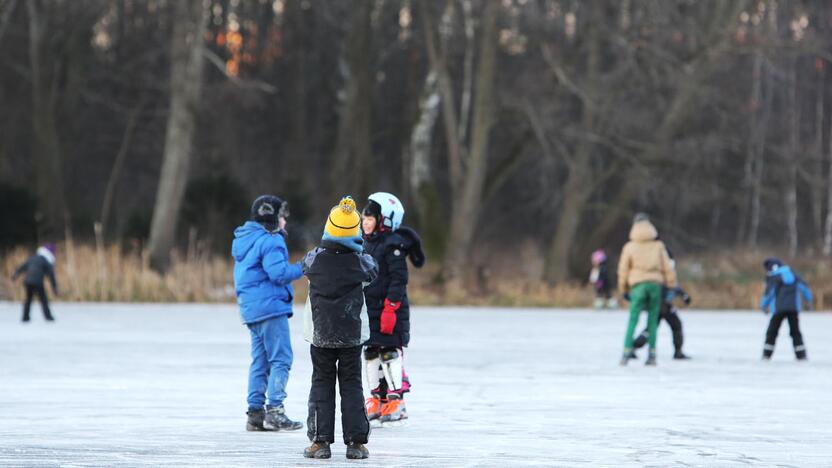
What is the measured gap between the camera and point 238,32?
51.6 m

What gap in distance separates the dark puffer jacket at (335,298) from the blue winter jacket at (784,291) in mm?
9265

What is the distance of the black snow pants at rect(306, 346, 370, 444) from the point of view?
866 centimetres

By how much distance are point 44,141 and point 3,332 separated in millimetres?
22699

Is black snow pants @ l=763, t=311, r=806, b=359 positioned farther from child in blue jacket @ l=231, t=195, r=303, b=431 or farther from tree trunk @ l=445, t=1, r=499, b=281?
tree trunk @ l=445, t=1, r=499, b=281

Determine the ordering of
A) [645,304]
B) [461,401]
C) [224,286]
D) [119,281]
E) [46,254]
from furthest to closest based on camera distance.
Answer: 1. [224,286]
2. [119,281]
3. [46,254]
4. [645,304]
5. [461,401]

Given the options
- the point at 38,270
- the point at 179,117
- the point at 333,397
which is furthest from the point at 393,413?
the point at 179,117

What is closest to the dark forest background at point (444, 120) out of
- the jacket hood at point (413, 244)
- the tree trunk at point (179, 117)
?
the tree trunk at point (179, 117)

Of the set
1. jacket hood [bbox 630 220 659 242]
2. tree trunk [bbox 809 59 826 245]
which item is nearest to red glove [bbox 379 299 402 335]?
jacket hood [bbox 630 220 659 242]

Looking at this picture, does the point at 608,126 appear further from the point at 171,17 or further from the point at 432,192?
the point at 171,17

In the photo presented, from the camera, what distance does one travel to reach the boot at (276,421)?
10023 mm

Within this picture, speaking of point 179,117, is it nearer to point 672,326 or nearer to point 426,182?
point 426,182

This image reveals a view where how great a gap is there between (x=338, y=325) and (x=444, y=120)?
3011 cm

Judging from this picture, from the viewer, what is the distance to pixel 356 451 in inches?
340

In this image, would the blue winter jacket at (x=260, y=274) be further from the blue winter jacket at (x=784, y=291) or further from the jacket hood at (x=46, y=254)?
the jacket hood at (x=46, y=254)
